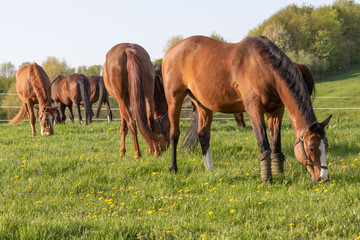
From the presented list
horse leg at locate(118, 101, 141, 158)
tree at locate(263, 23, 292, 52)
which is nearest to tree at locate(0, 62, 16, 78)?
tree at locate(263, 23, 292, 52)

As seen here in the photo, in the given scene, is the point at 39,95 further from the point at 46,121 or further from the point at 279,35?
the point at 279,35

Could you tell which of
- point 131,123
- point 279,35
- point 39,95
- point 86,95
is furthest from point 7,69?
point 131,123

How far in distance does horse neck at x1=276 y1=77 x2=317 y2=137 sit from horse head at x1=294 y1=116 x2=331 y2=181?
0.32 feet

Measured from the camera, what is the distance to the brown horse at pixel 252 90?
13.8 ft

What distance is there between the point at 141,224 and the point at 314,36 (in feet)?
194

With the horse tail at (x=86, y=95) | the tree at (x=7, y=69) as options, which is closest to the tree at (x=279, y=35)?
the tree at (x=7, y=69)

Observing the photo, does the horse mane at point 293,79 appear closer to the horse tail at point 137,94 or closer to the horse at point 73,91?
the horse tail at point 137,94

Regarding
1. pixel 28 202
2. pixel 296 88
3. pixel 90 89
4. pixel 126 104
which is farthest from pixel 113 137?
pixel 90 89

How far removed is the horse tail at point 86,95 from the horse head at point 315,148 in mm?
11153

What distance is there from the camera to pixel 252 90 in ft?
14.6

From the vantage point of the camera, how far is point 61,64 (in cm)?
4450

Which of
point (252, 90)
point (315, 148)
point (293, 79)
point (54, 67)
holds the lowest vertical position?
point (315, 148)

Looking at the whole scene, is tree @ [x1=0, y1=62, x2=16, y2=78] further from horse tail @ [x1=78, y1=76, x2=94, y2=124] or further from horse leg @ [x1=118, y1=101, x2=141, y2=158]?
horse leg @ [x1=118, y1=101, x2=141, y2=158]

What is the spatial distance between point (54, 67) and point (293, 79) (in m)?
42.3
